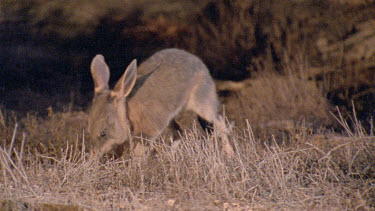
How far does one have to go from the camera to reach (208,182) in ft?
13.1

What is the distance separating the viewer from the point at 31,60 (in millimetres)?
10016

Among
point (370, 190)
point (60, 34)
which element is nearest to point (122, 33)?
point (60, 34)

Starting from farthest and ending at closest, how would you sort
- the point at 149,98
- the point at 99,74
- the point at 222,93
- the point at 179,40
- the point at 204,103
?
the point at 179,40 → the point at 222,93 → the point at 204,103 → the point at 149,98 → the point at 99,74

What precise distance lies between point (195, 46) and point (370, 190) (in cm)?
653

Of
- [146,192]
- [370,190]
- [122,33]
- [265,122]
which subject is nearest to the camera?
[370,190]

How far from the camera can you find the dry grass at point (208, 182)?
143 inches

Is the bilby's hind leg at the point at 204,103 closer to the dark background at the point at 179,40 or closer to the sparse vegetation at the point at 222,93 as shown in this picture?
the sparse vegetation at the point at 222,93

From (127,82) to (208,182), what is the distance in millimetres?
2289

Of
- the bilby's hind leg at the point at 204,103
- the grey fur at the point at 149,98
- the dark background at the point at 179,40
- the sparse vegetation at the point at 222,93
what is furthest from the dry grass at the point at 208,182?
the dark background at the point at 179,40

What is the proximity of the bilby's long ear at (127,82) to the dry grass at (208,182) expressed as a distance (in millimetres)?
1364

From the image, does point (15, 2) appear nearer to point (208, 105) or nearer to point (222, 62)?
point (222, 62)

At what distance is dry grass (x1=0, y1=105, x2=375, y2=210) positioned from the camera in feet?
11.9

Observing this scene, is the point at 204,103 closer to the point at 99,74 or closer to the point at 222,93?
the point at 99,74

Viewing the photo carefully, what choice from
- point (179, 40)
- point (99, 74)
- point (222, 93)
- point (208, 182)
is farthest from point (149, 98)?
point (179, 40)
